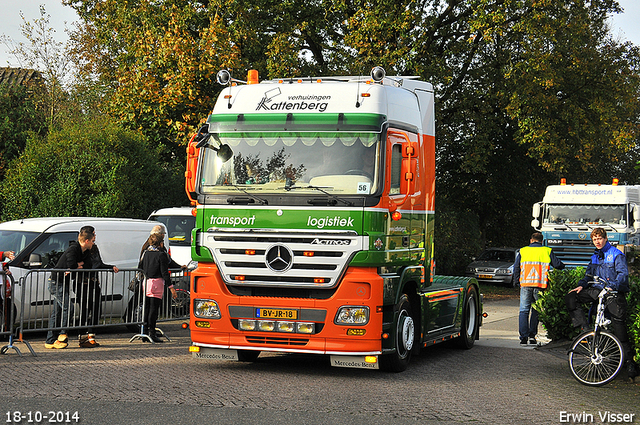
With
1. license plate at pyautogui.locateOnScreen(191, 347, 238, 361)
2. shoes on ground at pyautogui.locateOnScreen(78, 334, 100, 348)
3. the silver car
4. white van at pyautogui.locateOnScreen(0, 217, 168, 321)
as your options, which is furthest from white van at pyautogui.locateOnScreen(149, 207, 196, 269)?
the silver car

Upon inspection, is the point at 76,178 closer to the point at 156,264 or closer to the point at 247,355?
the point at 156,264

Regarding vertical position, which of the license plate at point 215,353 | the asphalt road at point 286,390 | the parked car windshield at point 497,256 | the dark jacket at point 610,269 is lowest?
the asphalt road at point 286,390

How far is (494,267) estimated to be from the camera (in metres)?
29.7

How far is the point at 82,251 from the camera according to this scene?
1156 centimetres

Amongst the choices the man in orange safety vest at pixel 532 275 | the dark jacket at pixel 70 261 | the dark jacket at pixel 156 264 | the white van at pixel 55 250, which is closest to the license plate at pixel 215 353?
Result: the dark jacket at pixel 156 264

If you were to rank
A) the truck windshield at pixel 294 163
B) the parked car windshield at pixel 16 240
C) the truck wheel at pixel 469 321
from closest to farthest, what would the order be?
the truck windshield at pixel 294 163, the truck wheel at pixel 469 321, the parked car windshield at pixel 16 240

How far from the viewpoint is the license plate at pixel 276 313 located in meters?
9.14

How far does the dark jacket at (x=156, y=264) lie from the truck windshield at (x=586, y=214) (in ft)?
48.7

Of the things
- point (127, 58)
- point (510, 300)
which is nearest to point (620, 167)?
point (510, 300)

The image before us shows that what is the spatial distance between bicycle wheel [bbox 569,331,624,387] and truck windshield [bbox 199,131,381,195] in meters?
3.24

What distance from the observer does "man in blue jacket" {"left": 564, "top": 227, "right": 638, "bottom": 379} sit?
9.28 m

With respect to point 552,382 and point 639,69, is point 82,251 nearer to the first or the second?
point 552,382

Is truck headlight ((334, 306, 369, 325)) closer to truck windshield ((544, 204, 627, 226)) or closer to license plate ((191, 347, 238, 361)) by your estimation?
license plate ((191, 347, 238, 361))

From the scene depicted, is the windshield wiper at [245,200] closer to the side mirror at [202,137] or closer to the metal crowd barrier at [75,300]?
the side mirror at [202,137]
